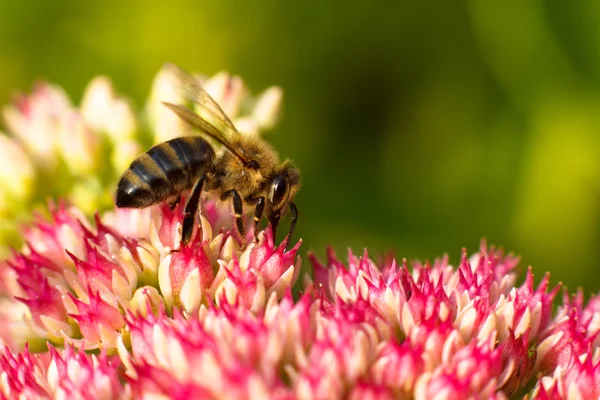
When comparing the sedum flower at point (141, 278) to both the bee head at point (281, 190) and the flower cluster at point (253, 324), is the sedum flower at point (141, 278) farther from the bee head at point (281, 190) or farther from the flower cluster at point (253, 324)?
the bee head at point (281, 190)

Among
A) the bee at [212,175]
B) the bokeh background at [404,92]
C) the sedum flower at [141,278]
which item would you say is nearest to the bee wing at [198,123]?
the bee at [212,175]

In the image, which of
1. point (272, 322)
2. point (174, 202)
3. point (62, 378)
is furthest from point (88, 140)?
point (272, 322)

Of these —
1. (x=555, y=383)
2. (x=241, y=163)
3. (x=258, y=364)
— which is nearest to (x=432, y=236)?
(x=241, y=163)

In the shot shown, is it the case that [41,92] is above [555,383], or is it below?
above

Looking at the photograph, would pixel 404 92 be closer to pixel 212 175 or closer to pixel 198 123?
pixel 212 175

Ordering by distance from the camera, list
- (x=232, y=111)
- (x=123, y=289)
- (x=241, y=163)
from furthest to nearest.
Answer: (x=232, y=111), (x=241, y=163), (x=123, y=289)

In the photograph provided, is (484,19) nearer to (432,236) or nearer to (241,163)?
(432,236)

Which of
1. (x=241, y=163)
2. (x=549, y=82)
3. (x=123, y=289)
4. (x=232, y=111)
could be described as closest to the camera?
(x=123, y=289)
